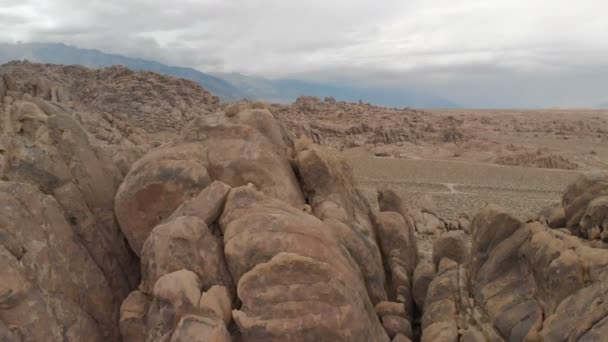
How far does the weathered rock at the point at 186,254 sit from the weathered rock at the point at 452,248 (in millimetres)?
9031

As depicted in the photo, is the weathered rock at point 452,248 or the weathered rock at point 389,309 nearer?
the weathered rock at point 389,309

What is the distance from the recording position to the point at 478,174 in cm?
6462

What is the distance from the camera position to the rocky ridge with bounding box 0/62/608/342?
12.1m

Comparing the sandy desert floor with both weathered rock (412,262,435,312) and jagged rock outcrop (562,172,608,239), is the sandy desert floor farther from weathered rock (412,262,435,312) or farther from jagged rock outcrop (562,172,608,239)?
jagged rock outcrop (562,172,608,239)

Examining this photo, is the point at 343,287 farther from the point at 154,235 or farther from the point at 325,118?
the point at 325,118

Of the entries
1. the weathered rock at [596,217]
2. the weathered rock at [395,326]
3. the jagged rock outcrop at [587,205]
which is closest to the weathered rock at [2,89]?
the weathered rock at [395,326]

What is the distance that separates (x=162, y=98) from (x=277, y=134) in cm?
8207

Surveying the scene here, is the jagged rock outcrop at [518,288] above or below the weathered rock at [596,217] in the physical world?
below

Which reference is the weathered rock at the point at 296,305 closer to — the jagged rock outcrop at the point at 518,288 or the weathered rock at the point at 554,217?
the jagged rock outcrop at the point at 518,288

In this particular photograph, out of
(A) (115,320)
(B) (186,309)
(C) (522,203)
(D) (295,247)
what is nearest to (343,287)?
(D) (295,247)

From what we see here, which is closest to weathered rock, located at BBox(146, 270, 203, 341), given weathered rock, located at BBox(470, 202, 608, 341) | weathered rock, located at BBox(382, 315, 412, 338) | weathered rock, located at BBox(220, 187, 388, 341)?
weathered rock, located at BBox(220, 187, 388, 341)

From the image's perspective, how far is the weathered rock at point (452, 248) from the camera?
1834 centimetres

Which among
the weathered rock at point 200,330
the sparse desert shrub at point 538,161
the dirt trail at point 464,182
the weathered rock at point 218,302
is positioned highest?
the weathered rock at point 218,302

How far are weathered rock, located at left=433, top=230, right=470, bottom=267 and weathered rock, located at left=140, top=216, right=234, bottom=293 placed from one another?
903cm
